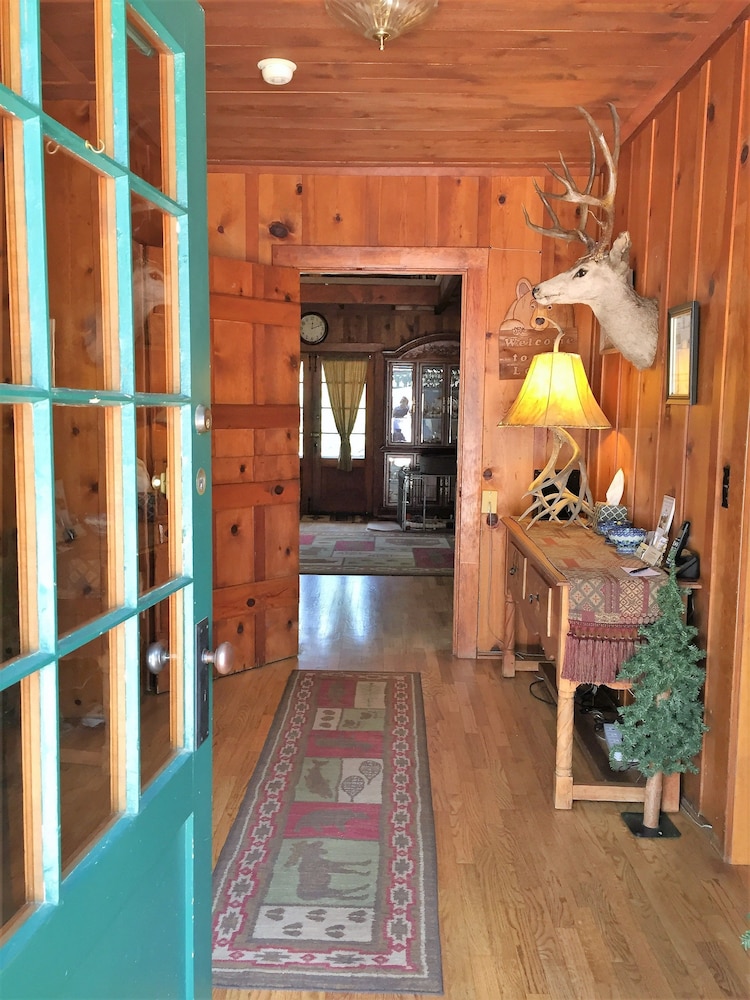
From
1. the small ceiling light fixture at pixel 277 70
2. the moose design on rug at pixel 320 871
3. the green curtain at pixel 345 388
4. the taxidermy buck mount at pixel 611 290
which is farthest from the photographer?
the green curtain at pixel 345 388

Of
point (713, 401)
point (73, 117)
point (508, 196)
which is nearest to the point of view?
point (73, 117)

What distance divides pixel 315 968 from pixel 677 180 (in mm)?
2808

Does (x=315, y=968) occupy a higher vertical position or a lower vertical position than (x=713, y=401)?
lower

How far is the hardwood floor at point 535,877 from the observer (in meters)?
1.85

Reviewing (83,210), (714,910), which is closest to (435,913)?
(714,910)

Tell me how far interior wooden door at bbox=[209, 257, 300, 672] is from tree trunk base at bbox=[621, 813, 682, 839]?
2.11 m

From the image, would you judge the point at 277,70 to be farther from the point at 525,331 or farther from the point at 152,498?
the point at 152,498

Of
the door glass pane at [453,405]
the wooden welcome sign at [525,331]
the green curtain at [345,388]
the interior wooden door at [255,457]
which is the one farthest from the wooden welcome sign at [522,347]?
the green curtain at [345,388]

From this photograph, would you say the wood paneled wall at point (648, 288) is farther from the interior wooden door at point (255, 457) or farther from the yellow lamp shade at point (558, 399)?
the interior wooden door at point (255, 457)

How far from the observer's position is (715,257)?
2.51 m

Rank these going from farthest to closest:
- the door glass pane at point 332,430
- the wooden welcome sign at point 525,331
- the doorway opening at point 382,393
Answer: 1. the door glass pane at point 332,430
2. the doorway opening at point 382,393
3. the wooden welcome sign at point 525,331

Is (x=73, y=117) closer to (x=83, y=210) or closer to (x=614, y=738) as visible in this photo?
(x=83, y=210)

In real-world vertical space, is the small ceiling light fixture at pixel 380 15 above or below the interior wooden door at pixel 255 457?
above

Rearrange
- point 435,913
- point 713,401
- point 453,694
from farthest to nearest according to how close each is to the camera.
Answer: point 453,694 → point 713,401 → point 435,913
